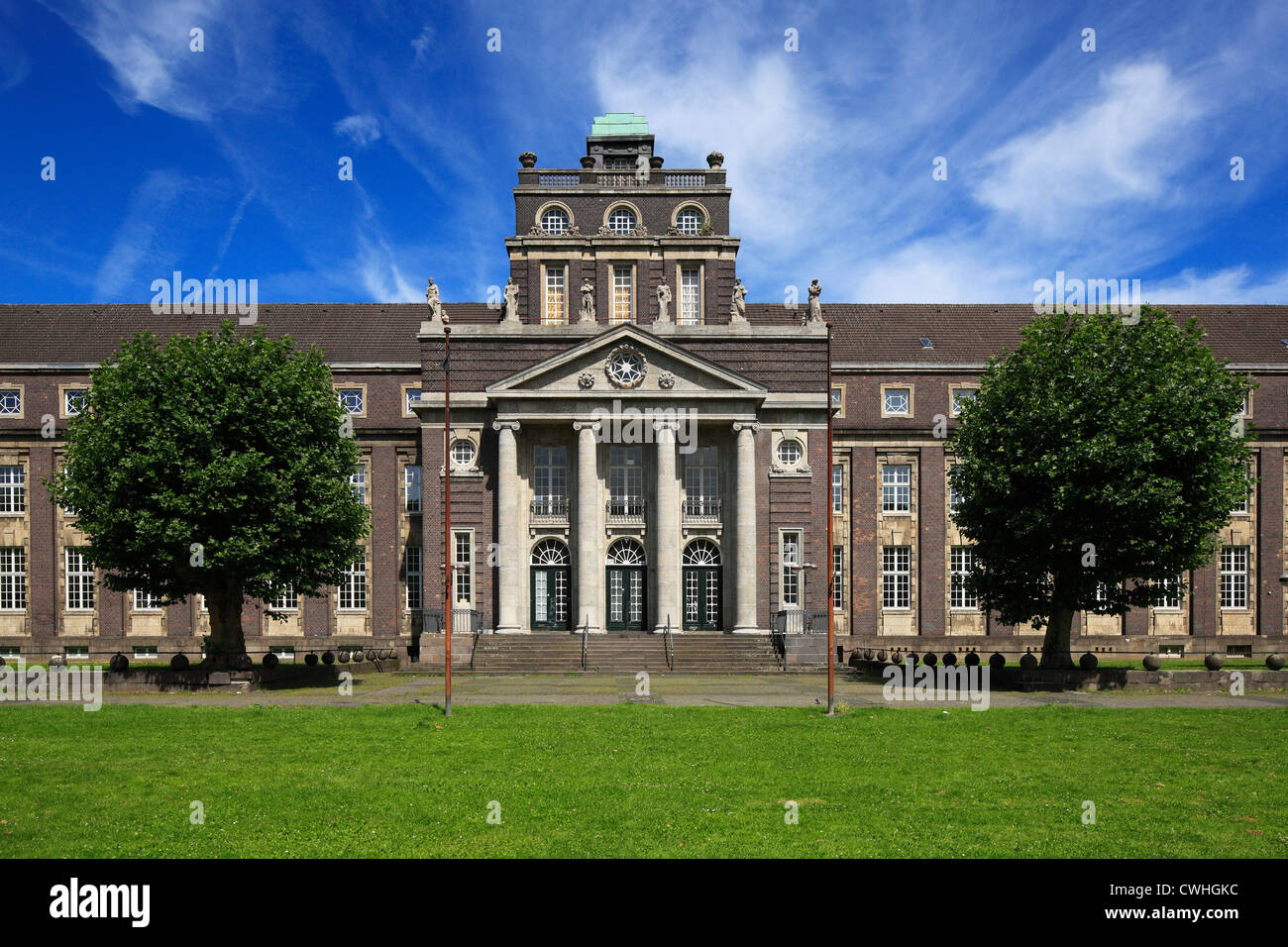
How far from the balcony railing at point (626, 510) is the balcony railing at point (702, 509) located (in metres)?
2.18

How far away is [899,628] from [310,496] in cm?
3285

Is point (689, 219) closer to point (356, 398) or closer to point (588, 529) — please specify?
point (588, 529)

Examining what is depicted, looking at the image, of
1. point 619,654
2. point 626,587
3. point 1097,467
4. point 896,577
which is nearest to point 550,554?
point 626,587

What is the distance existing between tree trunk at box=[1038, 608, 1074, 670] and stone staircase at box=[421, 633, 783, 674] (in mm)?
10469

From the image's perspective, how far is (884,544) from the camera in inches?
2002

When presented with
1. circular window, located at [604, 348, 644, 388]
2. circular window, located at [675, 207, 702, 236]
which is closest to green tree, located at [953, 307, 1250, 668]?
circular window, located at [604, 348, 644, 388]

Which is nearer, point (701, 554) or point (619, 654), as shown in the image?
point (619, 654)

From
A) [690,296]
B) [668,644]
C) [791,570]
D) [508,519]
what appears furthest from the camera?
[690,296]

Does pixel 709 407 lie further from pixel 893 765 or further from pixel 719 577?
pixel 893 765

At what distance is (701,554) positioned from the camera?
142 ft

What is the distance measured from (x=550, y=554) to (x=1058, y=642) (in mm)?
22327

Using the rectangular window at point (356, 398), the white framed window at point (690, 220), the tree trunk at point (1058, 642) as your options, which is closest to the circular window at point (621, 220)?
the white framed window at point (690, 220)

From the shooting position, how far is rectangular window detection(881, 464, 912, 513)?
5106 centimetres
